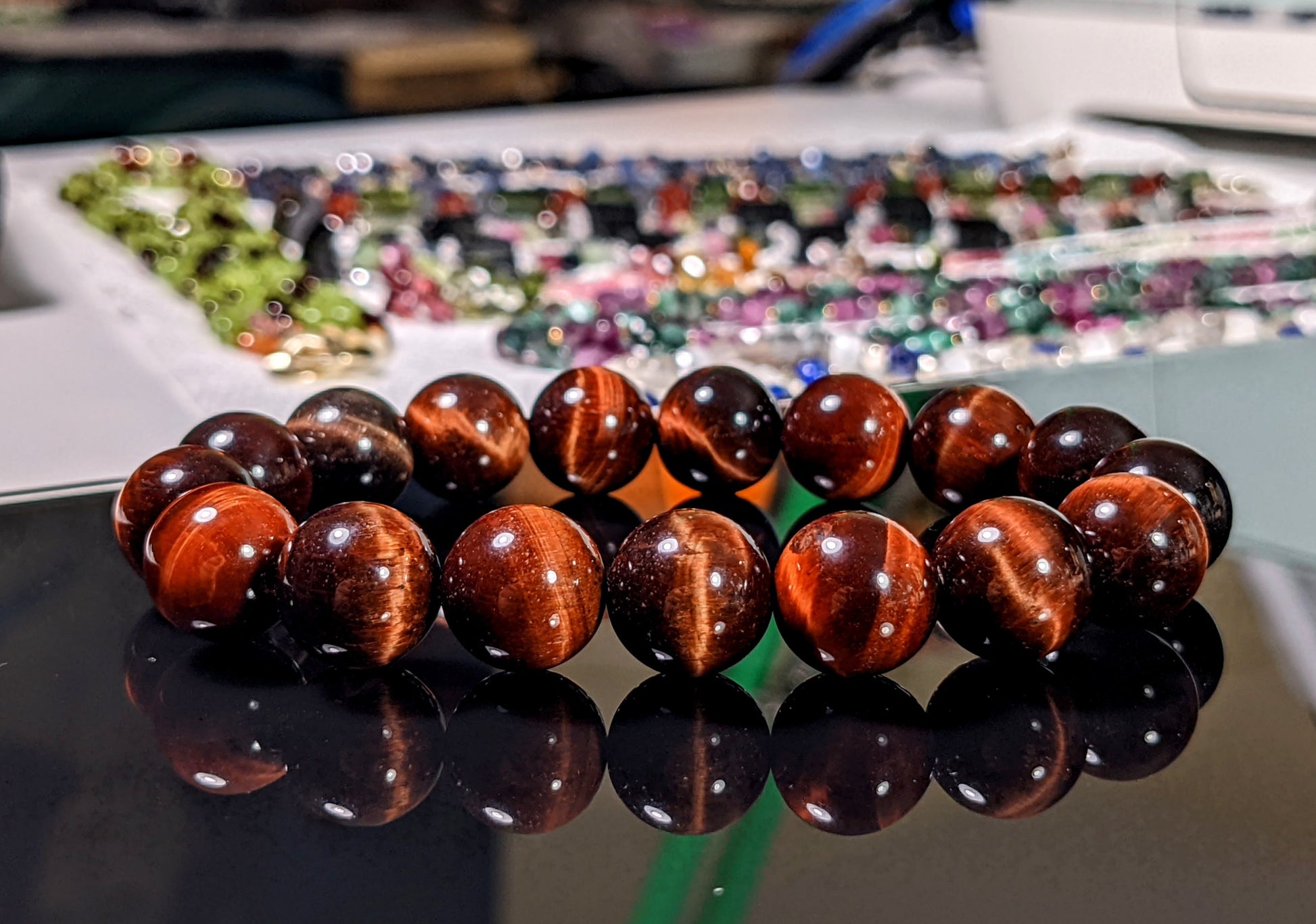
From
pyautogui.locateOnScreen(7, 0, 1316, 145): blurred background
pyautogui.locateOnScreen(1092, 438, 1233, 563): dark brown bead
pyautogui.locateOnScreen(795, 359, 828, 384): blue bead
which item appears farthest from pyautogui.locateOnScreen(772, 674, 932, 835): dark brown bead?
pyautogui.locateOnScreen(7, 0, 1316, 145): blurred background

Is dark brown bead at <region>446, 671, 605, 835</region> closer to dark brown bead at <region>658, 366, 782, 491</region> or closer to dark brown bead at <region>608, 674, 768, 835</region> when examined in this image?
dark brown bead at <region>608, 674, 768, 835</region>

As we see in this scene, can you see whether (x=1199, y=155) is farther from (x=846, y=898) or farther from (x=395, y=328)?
(x=846, y=898)

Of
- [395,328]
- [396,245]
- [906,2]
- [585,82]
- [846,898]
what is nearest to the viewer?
[846,898]

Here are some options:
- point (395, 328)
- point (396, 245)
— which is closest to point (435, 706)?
point (395, 328)

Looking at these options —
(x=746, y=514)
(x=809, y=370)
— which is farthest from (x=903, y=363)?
(x=746, y=514)

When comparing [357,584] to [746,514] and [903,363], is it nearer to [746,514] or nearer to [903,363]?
[746,514]

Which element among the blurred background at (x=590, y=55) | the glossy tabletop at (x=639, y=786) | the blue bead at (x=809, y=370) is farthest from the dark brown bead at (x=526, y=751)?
the blurred background at (x=590, y=55)
